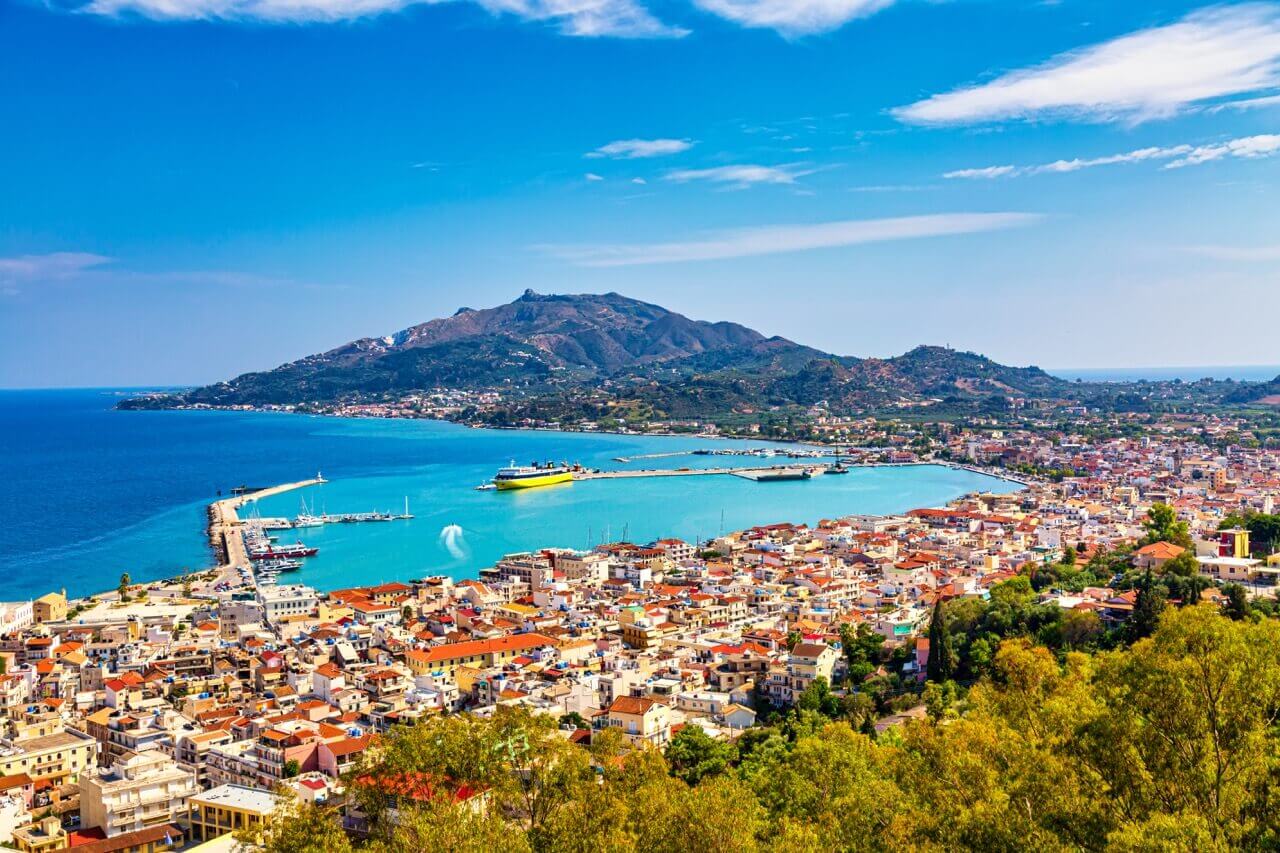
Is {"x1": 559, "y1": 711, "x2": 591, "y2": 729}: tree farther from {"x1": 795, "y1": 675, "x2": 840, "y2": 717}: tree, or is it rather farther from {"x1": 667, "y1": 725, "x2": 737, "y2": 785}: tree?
{"x1": 795, "y1": 675, "x2": 840, "y2": 717}: tree

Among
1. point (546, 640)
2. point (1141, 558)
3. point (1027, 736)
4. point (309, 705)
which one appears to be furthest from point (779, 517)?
point (1027, 736)

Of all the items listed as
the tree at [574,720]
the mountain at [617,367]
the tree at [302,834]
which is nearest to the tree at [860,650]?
the tree at [574,720]

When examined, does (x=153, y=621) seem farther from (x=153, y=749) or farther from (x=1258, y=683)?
(x=1258, y=683)

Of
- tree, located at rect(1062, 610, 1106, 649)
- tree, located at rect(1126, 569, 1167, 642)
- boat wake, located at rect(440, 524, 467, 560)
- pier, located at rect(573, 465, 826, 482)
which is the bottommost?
boat wake, located at rect(440, 524, 467, 560)

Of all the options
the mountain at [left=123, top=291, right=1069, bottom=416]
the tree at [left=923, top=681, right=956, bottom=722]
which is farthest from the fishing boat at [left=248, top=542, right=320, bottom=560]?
the mountain at [left=123, top=291, right=1069, bottom=416]

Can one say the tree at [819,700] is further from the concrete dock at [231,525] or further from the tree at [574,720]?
the concrete dock at [231,525]

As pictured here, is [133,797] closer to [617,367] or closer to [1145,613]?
[1145,613]
